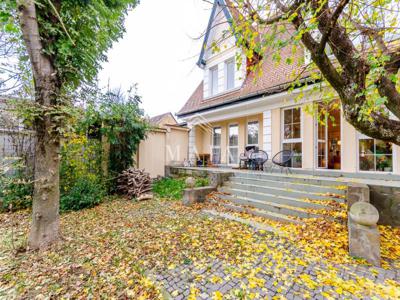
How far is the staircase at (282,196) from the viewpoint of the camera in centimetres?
412

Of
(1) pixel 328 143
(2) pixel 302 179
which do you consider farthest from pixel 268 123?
(2) pixel 302 179

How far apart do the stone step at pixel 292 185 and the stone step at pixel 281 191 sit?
0.31ft

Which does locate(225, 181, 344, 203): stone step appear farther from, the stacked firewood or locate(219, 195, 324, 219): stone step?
the stacked firewood

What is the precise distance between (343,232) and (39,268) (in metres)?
5.14

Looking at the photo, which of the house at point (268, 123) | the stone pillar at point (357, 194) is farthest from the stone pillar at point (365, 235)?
the house at point (268, 123)

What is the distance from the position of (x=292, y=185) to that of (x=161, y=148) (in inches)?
232

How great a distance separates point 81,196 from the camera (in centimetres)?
532

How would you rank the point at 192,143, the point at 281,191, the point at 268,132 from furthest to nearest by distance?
the point at 192,143, the point at 268,132, the point at 281,191

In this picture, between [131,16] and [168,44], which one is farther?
[131,16]

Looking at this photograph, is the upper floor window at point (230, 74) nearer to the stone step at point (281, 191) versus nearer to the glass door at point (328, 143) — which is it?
the glass door at point (328, 143)

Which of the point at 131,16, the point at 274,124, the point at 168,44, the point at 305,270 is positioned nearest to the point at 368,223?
the point at 305,270

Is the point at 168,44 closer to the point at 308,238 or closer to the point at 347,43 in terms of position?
the point at 347,43

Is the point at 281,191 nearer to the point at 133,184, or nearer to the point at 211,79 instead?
the point at 133,184

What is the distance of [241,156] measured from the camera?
345 inches
